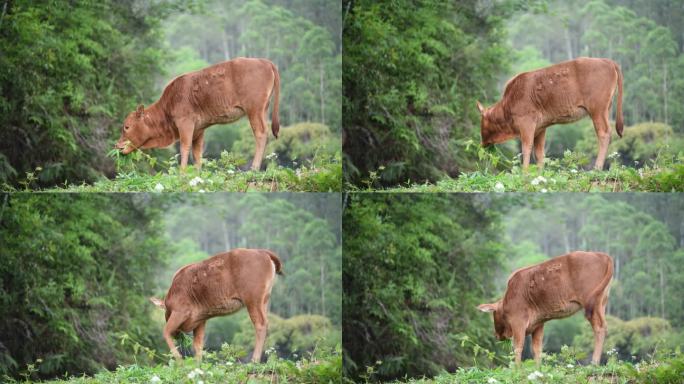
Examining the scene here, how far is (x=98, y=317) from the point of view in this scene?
27.0 ft

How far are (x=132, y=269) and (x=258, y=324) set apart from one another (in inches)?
42.3

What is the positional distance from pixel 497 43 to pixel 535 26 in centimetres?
33

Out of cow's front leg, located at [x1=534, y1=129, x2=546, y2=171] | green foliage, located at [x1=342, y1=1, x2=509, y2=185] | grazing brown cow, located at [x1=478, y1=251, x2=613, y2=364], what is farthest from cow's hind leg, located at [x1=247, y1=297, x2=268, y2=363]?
cow's front leg, located at [x1=534, y1=129, x2=546, y2=171]

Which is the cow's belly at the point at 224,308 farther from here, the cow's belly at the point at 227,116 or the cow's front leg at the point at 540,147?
the cow's front leg at the point at 540,147

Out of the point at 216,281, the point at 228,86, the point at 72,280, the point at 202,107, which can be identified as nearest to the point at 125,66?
the point at 202,107

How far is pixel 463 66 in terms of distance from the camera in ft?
28.3

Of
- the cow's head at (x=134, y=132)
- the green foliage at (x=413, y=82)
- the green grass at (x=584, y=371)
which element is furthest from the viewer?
the green foliage at (x=413, y=82)

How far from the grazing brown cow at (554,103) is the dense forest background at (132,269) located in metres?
1.50

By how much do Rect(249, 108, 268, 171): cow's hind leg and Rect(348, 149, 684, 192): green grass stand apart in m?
1.18

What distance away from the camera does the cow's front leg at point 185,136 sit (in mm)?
8336

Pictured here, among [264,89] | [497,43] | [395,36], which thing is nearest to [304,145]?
[264,89]

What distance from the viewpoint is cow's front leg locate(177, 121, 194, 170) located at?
8336 mm

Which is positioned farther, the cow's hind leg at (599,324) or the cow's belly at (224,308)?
the cow's belly at (224,308)

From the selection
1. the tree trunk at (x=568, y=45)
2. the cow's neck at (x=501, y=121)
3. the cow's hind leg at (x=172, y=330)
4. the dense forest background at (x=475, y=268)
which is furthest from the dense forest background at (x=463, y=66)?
the cow's hind leg at (x=172, y=330)
